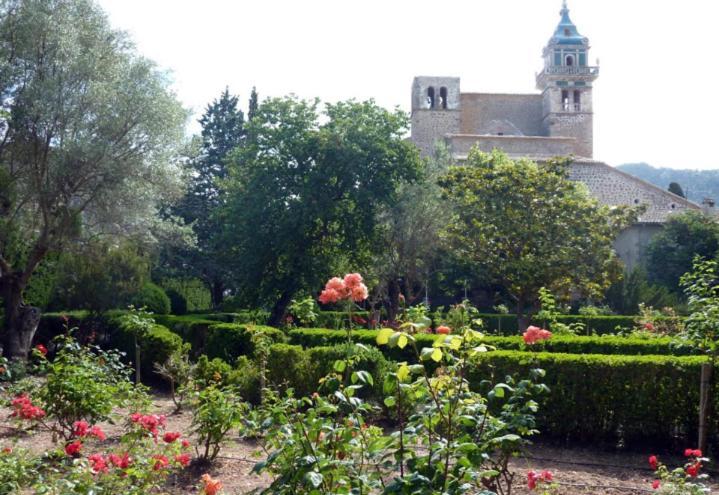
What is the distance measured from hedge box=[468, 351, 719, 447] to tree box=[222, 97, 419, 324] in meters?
11.1

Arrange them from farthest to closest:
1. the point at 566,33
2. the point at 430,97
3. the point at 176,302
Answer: the point at 566,33, the point at 430,97, the point at 176,302

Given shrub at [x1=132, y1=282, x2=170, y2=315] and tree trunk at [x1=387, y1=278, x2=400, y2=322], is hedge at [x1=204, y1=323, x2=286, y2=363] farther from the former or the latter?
tree trunk at [x1=387, y1=278, x2=400, y2=322]

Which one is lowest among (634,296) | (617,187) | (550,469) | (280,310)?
(550,469)

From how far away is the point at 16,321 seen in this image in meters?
13.1

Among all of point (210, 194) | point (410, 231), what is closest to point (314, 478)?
point (410, 231)

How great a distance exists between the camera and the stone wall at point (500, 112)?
162 ft

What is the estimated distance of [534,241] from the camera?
19.5 metres

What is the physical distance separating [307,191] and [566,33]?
132 feet

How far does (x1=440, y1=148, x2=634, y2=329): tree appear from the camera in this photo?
19453mm

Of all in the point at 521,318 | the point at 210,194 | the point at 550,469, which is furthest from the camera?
the point at 210,194

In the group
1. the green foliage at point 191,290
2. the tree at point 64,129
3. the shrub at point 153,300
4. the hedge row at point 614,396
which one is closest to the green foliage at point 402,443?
the hedge row at point 614,396

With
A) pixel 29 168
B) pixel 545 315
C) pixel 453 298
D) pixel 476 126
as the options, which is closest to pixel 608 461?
pixel 545 315

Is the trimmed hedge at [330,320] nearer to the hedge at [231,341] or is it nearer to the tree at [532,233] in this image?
the hedge at [231,341]

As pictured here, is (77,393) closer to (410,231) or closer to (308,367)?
(308,367)
